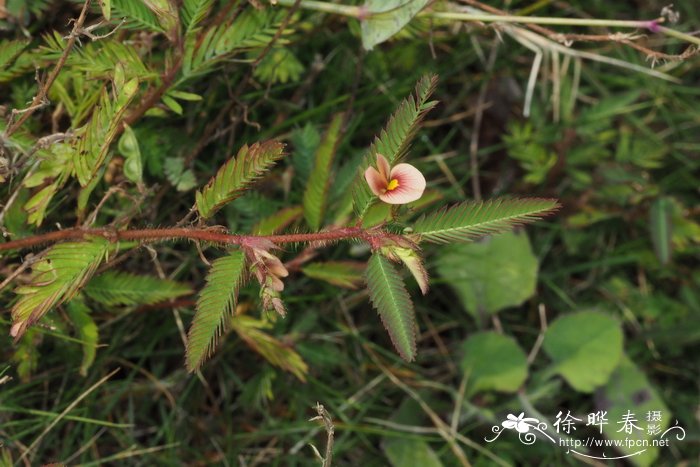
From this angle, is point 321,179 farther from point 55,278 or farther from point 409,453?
point 409,453

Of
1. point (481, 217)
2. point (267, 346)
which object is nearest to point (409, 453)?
point (267, 346)

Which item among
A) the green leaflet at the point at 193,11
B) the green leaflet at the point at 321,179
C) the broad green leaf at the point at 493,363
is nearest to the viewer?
the green leaflet at the point at 193,11

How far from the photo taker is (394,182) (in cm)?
130

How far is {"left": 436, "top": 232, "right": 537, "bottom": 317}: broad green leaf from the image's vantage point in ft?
7.64

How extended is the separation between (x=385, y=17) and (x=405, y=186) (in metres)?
0.67

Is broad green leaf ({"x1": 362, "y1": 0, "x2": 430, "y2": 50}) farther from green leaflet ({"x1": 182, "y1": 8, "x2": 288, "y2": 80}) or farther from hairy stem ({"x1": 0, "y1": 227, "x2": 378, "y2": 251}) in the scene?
hairy stem ({"x1": 0, "y1": 227, "x2": 378, "y2": 251})

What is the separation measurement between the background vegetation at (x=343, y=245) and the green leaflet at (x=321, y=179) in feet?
0.13

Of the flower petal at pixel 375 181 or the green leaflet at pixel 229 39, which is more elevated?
the green leaflet at pixel 229 39

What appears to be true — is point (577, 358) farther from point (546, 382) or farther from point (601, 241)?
point (601, 241)

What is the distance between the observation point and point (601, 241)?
8.30ft

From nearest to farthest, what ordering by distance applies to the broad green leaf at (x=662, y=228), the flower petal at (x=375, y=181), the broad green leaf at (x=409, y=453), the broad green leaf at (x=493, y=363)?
the flower petal at (x=375, y=181) < the broad green leaf at (x=409, y=453) < the broad green leaf at (x=493, y=363) < the broad green leaf at (x=662, y=228)

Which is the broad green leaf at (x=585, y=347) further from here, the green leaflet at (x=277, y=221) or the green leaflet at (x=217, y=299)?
the green leaflet at (x=217, y=299)

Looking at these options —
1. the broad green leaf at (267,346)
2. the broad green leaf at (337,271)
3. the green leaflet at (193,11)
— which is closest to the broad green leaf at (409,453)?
the broad green leaf at (267,346)

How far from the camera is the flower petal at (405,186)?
1270mm
